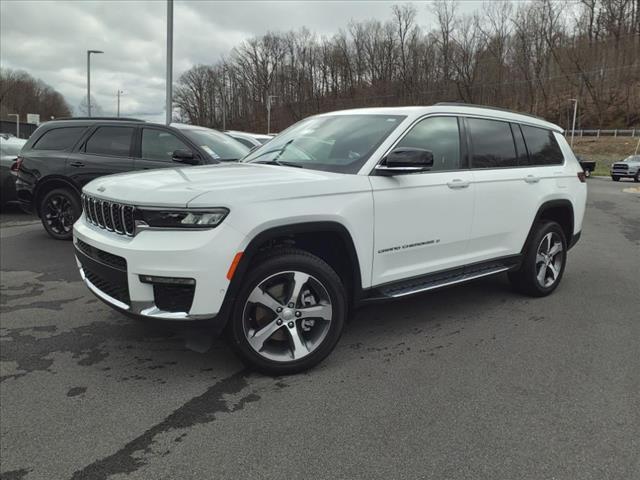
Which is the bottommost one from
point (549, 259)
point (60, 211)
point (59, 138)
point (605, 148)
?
point (549, 259)

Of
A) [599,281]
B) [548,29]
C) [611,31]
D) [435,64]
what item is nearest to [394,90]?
[435,64]

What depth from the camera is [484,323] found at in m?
4.52

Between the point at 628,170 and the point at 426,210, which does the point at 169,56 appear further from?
the point at 628,170

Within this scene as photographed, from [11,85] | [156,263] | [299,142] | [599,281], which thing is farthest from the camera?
[11,85]

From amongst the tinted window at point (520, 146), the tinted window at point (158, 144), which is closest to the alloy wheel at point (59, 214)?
the tinted window at point (158, 144)

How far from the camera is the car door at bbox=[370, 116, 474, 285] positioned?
3.66 meters

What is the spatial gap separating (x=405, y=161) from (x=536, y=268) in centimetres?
246

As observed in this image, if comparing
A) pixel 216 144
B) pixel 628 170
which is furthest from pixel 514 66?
pixel 216 144

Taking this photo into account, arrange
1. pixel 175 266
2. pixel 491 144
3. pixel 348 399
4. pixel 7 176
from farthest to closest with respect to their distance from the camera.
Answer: pixel 7 176 < pixel 491 144 < pixel 348 399 < pixel 175 266

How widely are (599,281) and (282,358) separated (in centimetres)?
446

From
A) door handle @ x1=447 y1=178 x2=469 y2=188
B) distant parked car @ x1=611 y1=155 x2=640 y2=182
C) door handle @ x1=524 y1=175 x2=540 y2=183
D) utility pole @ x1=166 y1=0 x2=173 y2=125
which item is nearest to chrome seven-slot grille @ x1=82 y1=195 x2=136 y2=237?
door handle @ x1=447 y1=178 x2=469 y2=188

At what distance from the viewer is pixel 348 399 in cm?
313

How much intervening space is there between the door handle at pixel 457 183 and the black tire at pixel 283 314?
130 centimetres

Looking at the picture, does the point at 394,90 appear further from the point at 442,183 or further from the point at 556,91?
the point at 442,183
